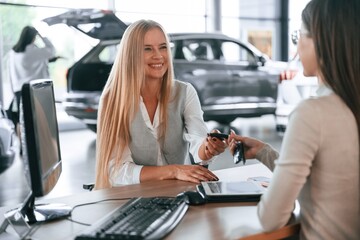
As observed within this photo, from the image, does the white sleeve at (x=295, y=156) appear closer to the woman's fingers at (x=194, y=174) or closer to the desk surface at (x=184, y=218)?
the desk surface at (x=184, y=218)

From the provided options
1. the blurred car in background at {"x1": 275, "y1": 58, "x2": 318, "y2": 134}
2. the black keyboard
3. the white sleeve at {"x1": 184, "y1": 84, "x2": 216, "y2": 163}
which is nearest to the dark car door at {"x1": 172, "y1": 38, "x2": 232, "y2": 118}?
the blurred car in background at {"x1": 275, "y1": 58, "x2": 318, "y2": 134}

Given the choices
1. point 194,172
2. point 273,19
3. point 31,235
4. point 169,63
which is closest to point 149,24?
point 169,63

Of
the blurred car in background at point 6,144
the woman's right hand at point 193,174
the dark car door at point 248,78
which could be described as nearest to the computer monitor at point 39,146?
the woman's right hand at point 193,174

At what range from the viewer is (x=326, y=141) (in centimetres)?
126

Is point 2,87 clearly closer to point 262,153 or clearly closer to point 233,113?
point 233,113

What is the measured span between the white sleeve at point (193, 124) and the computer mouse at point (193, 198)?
718 mm

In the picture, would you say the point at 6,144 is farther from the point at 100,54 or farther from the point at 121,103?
the point at 100,54

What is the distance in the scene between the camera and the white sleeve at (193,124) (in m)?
2.39

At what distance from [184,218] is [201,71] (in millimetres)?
5527

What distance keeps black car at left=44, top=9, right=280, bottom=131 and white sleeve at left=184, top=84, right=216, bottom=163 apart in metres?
3.90

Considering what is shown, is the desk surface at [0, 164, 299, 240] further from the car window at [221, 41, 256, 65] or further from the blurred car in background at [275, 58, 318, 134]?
the car window at [221, 41, 256, 65]

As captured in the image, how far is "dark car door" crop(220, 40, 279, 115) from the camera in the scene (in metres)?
7.35

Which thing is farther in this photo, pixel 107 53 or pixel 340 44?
pixel 107 53

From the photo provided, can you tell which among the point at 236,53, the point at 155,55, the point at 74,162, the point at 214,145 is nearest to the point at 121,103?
the point at 155,55
